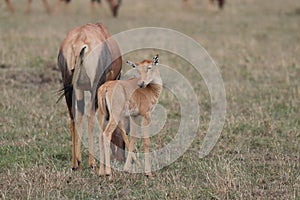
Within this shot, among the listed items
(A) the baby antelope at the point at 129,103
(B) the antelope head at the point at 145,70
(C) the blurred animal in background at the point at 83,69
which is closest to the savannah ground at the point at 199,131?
(A) the baby antelope at the point at 129,103

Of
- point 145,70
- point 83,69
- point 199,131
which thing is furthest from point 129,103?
point 199,131

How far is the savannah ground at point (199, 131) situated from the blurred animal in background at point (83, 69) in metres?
0.47

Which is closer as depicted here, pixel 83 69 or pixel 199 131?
pixel 83 69

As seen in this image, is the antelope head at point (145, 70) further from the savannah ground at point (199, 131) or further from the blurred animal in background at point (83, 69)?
the savannah ground at point (199, 131)

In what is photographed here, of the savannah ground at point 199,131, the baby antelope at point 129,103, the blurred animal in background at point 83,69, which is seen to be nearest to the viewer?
the savannah ground at point 199,131

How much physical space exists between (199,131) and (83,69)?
2.22 meters

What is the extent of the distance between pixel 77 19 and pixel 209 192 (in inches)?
584

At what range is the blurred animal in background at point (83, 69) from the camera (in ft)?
19.5

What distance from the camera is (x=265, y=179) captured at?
19.0 ft

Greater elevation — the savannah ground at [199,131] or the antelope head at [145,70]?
the antelope head at [145,70]

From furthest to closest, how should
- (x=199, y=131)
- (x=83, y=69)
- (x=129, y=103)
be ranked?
(x=199, y=131) → (x=83, y=69) → (x=129, y=103)

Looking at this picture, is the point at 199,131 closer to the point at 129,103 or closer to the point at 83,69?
the point at 129,103

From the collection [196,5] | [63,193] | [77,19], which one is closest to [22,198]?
[63,193]

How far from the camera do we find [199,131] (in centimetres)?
765
